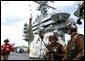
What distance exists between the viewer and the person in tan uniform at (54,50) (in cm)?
809

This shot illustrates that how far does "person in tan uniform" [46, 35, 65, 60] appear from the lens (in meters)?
8.09

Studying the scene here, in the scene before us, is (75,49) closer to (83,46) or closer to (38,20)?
(83,46)

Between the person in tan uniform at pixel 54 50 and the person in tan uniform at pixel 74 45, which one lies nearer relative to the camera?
the person in tan uniform at pixel 74 45

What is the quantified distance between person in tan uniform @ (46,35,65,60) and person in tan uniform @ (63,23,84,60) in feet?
2.93

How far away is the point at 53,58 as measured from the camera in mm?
8148

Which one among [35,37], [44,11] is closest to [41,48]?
[35,37]

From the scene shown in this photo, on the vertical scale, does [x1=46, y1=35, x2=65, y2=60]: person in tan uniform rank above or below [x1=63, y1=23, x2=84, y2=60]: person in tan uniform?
below

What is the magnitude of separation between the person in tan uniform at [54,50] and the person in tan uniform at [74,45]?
89 cm

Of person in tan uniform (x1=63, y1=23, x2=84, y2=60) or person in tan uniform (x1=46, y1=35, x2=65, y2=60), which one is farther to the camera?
person in tan uniform (x1=46, y1=35, x2=65, y2=60)

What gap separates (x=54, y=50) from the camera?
8219mm

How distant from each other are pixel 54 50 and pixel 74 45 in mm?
1410

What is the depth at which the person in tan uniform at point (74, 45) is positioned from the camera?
6.71m

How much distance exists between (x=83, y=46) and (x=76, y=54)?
32cm

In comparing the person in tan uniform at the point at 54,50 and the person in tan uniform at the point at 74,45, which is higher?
the person in tan uniform at the point at 74,45
